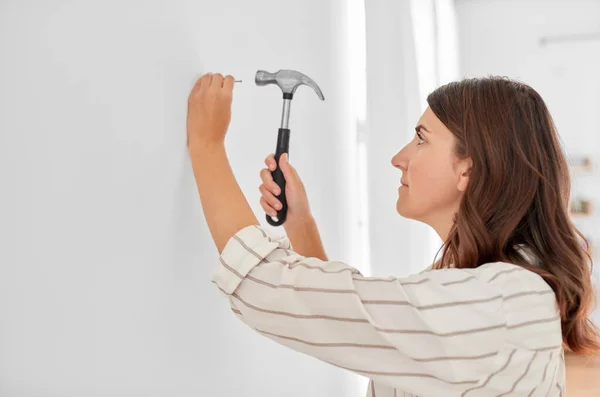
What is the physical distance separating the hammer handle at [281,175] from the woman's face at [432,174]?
0.21 m

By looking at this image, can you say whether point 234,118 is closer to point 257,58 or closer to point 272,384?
point 257,58

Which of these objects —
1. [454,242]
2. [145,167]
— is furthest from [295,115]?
[145,167]

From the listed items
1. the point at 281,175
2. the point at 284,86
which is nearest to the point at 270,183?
the point at 281,175

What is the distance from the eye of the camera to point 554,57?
153 inches

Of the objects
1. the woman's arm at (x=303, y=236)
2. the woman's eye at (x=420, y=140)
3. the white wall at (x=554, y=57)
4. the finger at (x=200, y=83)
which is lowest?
the woman's arm at (x=303, y=236)

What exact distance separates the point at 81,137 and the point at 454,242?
577 mm

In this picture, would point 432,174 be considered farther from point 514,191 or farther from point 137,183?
point 137,183

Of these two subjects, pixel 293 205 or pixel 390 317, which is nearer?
pixel 390 317

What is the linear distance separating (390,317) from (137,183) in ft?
1.03

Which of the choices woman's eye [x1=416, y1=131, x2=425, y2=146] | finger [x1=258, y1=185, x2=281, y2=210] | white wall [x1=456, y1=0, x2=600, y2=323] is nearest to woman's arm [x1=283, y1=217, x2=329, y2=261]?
finger [x1=258, y1=185, x2=281, y2=210]

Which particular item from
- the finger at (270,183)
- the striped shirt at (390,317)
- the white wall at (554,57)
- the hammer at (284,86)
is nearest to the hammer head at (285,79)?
the hammer at (284,86)

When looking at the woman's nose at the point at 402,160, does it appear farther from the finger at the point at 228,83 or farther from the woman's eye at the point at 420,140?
the finger at the point at 228,83

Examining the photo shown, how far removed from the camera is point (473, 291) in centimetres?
70

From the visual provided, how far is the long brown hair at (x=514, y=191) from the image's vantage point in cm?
87
